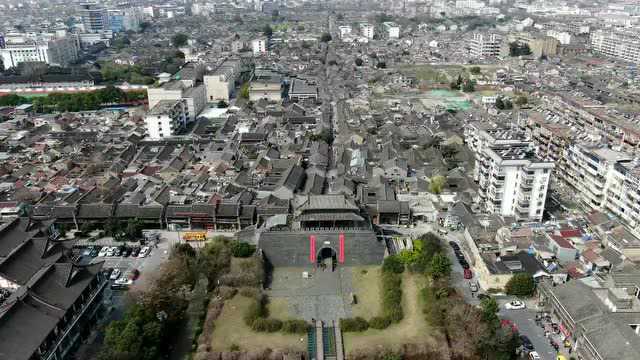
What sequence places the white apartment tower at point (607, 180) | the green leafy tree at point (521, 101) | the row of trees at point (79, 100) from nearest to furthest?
the white apartment tower at point (607, 180)
the row of trees at point (79, 100)
the green leafy tree at point (521, 101)

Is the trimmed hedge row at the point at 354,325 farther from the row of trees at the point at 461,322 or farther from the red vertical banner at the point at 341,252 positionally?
the red vertical banner at the point at 341,252

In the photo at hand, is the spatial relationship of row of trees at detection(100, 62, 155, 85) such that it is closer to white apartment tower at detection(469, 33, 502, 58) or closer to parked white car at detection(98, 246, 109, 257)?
parked white car at detection(98, 246, 109, 257)

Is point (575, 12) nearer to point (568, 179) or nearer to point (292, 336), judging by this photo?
point (568, 179)

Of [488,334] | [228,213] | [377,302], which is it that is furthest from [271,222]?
[488,334]

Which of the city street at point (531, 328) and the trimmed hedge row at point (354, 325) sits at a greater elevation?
the trimmed hedge row at point (354, 325)

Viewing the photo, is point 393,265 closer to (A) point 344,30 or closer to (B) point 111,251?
(B) point 111,251

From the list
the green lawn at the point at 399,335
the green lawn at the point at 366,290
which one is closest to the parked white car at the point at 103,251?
the green lawn at the point at 366,290
